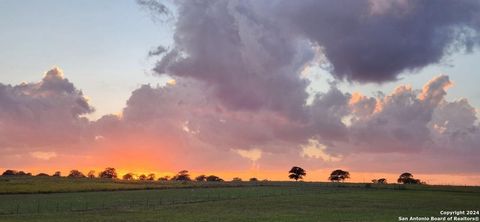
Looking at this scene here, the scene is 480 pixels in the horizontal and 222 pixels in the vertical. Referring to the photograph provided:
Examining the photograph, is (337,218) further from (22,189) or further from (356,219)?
(22,189)

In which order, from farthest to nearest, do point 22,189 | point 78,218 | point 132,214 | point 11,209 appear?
point 22,189
point 11,209
point 132,214
point 78,218

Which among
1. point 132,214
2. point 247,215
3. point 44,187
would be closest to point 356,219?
point 247,215

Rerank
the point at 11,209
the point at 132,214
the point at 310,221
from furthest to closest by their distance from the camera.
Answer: the point at 11,209
the point at 132,214
the point at 310,221

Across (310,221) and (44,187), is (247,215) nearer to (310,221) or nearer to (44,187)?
(310,221)

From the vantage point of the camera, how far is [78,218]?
6819cm

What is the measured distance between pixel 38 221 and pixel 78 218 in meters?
5.18

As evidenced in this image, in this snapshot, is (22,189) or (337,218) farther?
(22,189)

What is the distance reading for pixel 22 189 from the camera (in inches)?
5832

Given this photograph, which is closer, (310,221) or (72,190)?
(310,221)

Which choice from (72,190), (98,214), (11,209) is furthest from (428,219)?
(72,190)

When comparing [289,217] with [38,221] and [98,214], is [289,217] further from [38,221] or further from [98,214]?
[38,221]

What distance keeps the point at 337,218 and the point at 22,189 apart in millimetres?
112464

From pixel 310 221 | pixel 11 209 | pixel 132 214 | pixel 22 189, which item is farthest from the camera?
pixel 22 189

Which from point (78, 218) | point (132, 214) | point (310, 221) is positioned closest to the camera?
point (310, 221)
